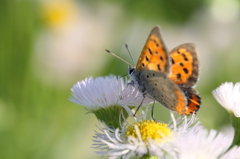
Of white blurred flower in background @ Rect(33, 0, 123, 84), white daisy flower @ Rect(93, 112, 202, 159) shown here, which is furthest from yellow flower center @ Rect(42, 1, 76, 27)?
white daisy flower @ Rect(93, 112, 202, 159)

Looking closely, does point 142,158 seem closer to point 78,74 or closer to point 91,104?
point 91,104

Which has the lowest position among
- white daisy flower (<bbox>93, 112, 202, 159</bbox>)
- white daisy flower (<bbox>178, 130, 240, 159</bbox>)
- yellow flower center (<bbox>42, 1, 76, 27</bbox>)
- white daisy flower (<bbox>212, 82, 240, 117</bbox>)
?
white daisy flower (<bbox>93, 112, 202, 159</bbox>)

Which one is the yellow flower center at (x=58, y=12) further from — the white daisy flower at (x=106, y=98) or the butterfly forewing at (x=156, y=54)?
the butterfly forewing at (x=156, y=54)

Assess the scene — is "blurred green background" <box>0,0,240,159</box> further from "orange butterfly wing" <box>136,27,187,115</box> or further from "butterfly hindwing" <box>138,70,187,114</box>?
"orange butterfly wing" <box>136,27,187,115</box>

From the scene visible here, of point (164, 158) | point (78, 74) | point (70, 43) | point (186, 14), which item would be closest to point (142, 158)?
point (164, 158)

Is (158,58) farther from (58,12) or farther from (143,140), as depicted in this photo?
(58,12)

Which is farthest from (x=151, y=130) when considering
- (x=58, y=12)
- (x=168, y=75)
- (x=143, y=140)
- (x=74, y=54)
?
(x=58, y=12)
